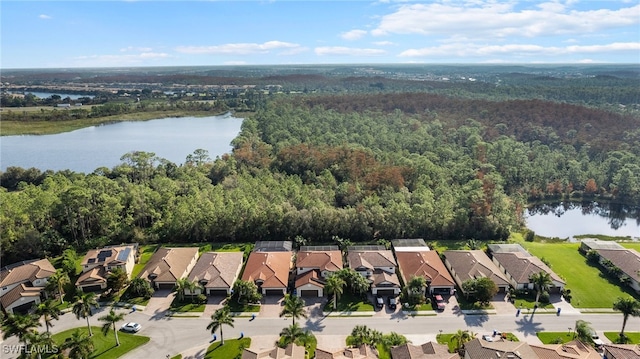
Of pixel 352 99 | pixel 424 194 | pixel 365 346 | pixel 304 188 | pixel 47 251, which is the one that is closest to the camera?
pixel 365 346

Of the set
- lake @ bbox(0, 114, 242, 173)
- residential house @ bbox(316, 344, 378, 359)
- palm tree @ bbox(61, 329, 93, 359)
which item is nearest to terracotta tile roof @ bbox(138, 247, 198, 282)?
palm tree @ bbox(61, 329, 93, 359)


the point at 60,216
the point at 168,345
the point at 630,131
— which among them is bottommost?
the point at 168,345

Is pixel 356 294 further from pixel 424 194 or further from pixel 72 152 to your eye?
pixel 72 152

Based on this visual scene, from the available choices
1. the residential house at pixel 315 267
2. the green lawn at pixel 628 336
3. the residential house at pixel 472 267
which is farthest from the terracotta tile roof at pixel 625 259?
the residential house at pixel 315 267

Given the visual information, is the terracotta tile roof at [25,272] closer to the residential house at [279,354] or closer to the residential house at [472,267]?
the residential house at [279,354]

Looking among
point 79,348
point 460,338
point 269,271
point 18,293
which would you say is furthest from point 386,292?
point 18,293

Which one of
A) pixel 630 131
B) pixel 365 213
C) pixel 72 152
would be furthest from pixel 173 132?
pixel 630 131

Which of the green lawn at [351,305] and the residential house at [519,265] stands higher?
the residential house at [519,265]
